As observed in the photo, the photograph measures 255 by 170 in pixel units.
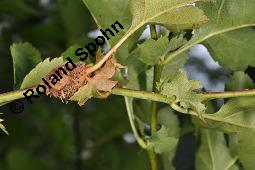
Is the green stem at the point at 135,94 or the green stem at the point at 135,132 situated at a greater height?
the green stem at the point at 135,94

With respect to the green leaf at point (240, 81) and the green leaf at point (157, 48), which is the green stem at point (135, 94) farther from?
the green leaf at point (240, 81)

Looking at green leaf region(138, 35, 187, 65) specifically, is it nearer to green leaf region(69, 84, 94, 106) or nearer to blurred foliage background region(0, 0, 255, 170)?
green leaf region(69, 84, 94, 106)

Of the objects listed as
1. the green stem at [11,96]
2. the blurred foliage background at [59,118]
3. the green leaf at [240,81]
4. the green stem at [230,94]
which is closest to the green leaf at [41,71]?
the green stem at [11,96]

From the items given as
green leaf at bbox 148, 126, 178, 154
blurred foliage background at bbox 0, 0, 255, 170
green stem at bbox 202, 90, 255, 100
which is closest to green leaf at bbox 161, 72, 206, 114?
green stem at bbox 202, 90, 255, 100

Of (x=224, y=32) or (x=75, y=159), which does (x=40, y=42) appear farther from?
(x=224, y=32)

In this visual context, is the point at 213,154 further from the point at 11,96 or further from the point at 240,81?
the point at 11,96
